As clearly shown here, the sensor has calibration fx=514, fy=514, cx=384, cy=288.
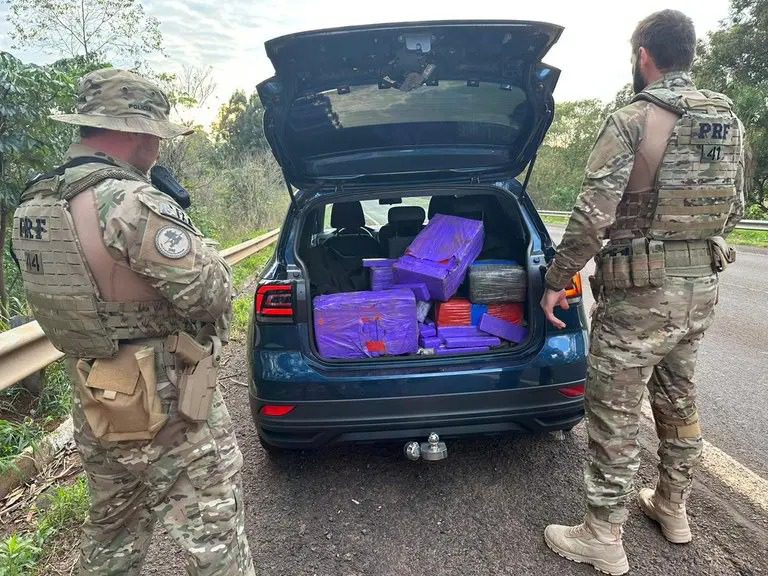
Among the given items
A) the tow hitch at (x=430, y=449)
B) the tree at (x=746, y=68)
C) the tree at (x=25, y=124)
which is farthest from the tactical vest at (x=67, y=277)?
the tree at (x=746, y=68)

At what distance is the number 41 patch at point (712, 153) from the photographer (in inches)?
73.3

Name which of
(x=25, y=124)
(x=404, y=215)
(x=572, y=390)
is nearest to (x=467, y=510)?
(x=572, y=390)

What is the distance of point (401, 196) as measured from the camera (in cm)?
293

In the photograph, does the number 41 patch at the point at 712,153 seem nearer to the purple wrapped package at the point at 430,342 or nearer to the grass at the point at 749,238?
the purple wrapped package at the point at 430,342

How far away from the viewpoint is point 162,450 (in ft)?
5.18

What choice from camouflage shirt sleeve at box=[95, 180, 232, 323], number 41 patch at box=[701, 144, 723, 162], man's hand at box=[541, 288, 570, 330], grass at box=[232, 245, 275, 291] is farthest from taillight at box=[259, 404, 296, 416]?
grass at box=[232, 245, 275, 291]

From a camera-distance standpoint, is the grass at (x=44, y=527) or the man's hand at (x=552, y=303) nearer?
the grass at (x=44, y=527)

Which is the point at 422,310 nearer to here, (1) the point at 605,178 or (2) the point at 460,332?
(2) the point at 460,332

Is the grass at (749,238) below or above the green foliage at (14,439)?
below

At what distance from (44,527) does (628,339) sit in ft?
8.35

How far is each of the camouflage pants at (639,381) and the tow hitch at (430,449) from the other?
62 centimetres

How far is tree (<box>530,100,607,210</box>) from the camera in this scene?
1431 inches

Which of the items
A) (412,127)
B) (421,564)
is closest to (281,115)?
(412,127)

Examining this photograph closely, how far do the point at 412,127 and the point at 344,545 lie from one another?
226 cm
